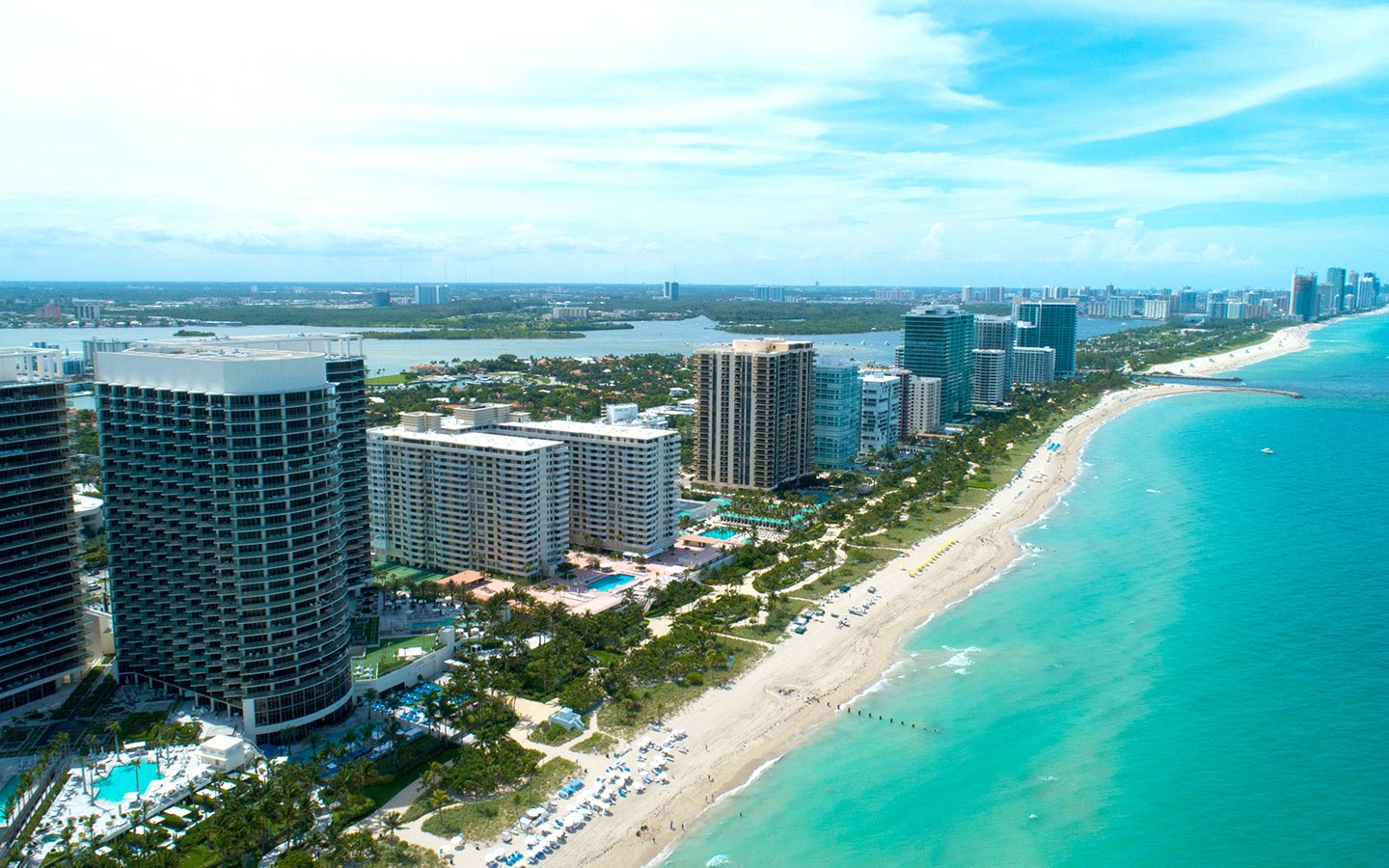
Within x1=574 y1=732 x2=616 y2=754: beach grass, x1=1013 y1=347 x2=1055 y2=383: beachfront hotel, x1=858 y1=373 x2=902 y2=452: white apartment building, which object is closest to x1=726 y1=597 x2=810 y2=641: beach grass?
x1=574 y1=732 x2=616 y2=754: beach grass

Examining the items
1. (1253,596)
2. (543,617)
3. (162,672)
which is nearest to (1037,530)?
(1253,596)

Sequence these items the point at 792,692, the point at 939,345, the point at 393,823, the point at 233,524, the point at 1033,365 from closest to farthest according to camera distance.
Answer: the point at 393,823
the point at 233,524
the point at 792,692
the point at 939,345
the point at 1033,365

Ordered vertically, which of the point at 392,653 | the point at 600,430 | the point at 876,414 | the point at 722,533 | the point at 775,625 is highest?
the point at 600,430

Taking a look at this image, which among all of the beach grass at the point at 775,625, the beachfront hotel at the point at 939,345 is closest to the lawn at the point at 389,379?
the beachfront hotel at the point at 939,345

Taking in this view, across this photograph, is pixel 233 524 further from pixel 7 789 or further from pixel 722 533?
pixel 722 533

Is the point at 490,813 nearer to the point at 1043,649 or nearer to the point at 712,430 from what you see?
the point at 1043,649

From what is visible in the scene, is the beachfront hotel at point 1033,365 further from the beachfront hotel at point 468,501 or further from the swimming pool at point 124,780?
the swimming pool at point 124,780

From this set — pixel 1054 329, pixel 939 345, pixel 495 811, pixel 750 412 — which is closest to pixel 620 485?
pixel 750 412

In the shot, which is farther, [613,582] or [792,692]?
[613,582]
